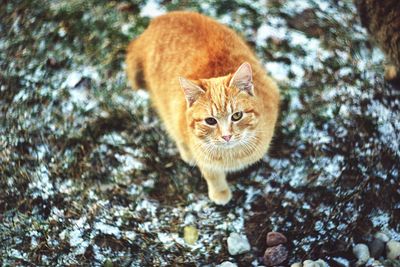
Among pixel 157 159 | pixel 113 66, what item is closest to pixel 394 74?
pixel 157 159

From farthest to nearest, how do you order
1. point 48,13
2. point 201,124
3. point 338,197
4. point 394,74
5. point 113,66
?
1. point 48,13
2. point 113,66
3. point 394,74
4. point 338,197
5. point 201,124

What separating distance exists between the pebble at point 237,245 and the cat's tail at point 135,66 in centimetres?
139

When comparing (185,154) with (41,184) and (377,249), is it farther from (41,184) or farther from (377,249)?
(377,249)

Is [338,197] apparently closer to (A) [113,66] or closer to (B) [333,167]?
(B) [333,167]

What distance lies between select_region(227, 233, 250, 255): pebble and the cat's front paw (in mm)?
257

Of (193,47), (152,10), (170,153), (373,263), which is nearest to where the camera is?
(373,263)

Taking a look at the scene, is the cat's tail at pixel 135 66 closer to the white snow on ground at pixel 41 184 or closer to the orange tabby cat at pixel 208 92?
the orange tabby cat at pixel 208 92

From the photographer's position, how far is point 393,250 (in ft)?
9.83

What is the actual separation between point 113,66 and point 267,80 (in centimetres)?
135

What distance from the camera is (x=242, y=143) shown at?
291 cm

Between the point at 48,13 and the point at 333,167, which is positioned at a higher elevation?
the point at 48,13

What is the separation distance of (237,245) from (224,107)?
0.95 meters

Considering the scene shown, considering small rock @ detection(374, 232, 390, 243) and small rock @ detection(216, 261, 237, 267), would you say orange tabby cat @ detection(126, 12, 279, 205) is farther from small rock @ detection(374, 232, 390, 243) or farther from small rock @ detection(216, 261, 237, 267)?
small rock @ detection(374, 232, 390, 243)

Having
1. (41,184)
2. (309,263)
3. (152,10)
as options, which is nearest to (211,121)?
(309,263)
